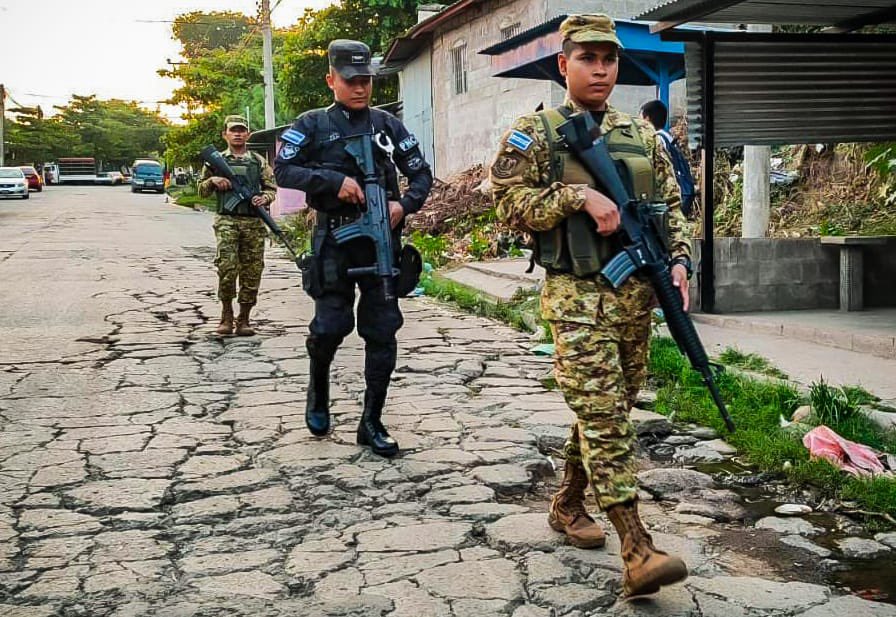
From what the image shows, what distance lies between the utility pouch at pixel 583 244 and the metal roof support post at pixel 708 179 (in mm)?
4945

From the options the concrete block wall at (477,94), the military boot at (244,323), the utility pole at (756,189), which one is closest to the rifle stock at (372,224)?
the military boot at (244,323)

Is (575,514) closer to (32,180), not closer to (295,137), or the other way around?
(295,137)

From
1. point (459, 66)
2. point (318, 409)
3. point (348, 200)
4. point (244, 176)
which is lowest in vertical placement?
point (318, 409)

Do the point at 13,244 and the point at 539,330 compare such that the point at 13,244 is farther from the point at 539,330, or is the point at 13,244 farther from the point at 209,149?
the point at 539,330

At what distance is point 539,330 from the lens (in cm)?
830

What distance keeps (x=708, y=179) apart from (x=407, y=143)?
3.81 meters

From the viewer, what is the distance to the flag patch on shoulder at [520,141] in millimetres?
3309

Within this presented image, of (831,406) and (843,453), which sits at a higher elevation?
(831,406)

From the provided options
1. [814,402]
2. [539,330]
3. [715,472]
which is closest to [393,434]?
[715,472]

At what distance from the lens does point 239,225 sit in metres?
8.12

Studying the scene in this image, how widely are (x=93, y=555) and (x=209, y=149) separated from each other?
5.12 m

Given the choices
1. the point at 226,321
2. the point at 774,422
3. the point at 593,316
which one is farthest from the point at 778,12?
the point at 593,316

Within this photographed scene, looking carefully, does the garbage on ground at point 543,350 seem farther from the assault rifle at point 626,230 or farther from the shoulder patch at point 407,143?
the assault rifle at point 626,230

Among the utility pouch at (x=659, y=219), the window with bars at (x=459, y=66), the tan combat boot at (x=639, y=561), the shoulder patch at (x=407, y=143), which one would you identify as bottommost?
the tan combat boot at (x=639, y=561)
